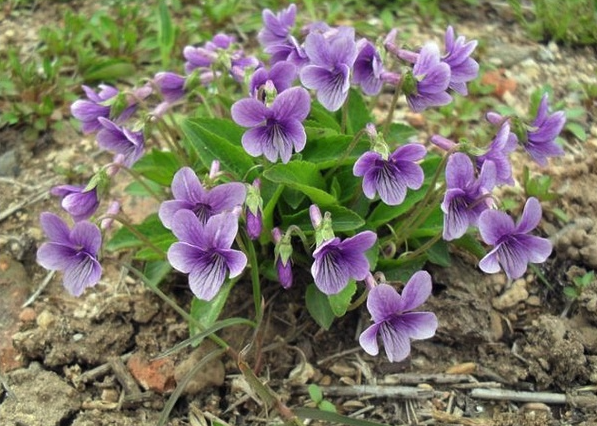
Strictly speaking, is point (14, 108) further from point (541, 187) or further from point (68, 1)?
point (541, 187)

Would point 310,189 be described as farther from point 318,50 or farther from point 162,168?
point 162,168

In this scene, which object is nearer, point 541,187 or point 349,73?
point 349,73

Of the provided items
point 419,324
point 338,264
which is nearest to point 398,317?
point 419,324

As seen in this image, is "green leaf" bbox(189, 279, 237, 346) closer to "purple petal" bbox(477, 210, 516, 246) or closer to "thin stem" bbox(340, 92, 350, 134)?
"thin stem" bbox(340, 92, 350, 134)

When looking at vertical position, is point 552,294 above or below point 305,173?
below

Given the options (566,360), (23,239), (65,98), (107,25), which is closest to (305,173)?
(566,360)

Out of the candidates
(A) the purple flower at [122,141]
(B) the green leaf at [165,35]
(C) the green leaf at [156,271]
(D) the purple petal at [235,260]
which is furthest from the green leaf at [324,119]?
(B) the green leaf at [165,35]
